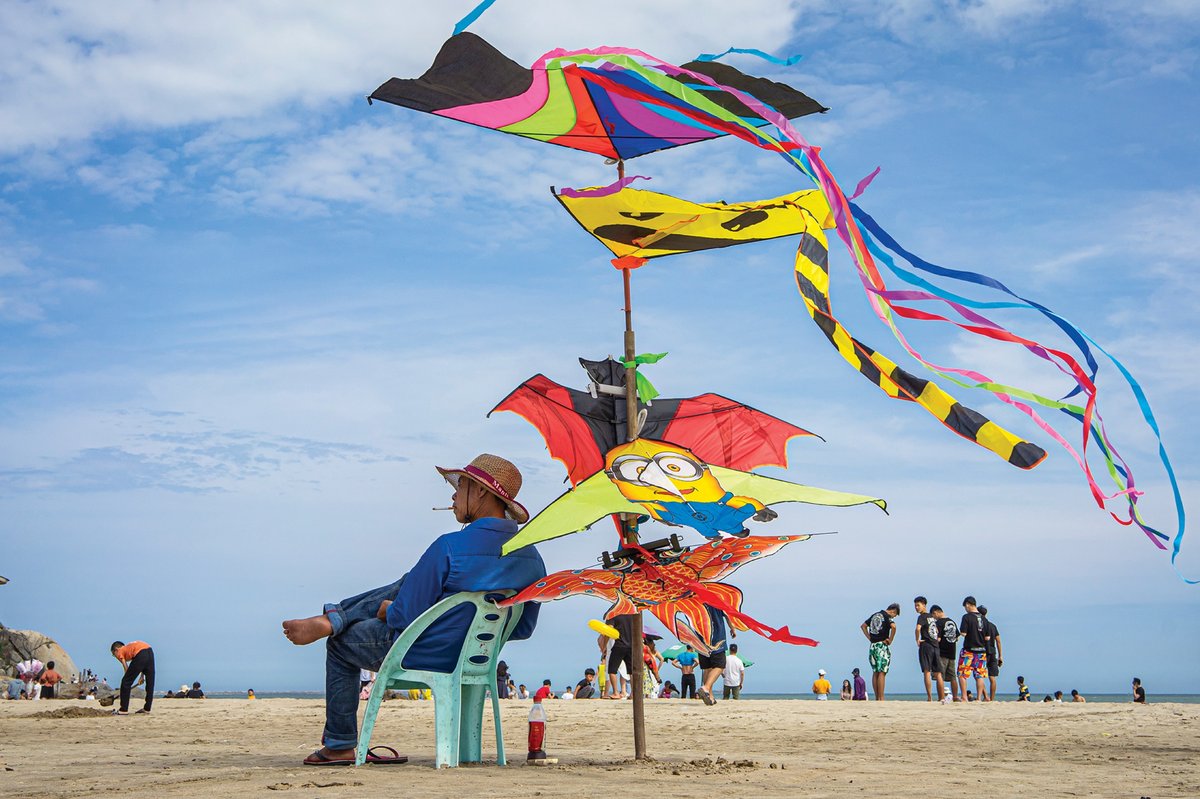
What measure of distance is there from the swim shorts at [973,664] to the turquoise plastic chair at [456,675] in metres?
8.80

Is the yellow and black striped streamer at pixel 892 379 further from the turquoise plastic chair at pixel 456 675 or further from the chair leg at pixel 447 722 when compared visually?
the chair leg at pixel 447 722

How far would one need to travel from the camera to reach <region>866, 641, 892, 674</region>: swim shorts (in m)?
12.8

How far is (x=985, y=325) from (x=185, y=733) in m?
7.04

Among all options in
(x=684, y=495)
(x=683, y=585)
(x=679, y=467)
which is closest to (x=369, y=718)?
(x=683, y=585)

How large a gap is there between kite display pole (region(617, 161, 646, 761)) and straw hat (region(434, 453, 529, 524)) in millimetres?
628

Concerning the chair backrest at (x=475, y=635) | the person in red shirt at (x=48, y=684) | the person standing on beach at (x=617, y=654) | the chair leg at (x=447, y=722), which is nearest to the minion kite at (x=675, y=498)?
the chair backrest at (x=475, y=635)

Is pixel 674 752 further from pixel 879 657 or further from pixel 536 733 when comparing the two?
pixel 879 657

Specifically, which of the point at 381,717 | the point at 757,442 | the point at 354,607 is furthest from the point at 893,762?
the point at 381,717

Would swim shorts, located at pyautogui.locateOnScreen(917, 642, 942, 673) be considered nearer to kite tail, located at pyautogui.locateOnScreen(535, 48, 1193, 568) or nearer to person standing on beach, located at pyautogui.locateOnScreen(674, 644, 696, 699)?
person standing on beach, located at pyautogui.locateOnScreen(674, 644, 696, 699)

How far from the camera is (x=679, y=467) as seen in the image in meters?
5.74

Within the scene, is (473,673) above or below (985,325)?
below

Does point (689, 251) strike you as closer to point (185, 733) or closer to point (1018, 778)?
point (1018, 778)

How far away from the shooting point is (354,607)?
5684 mm

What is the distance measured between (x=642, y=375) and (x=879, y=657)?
792 centimetres
